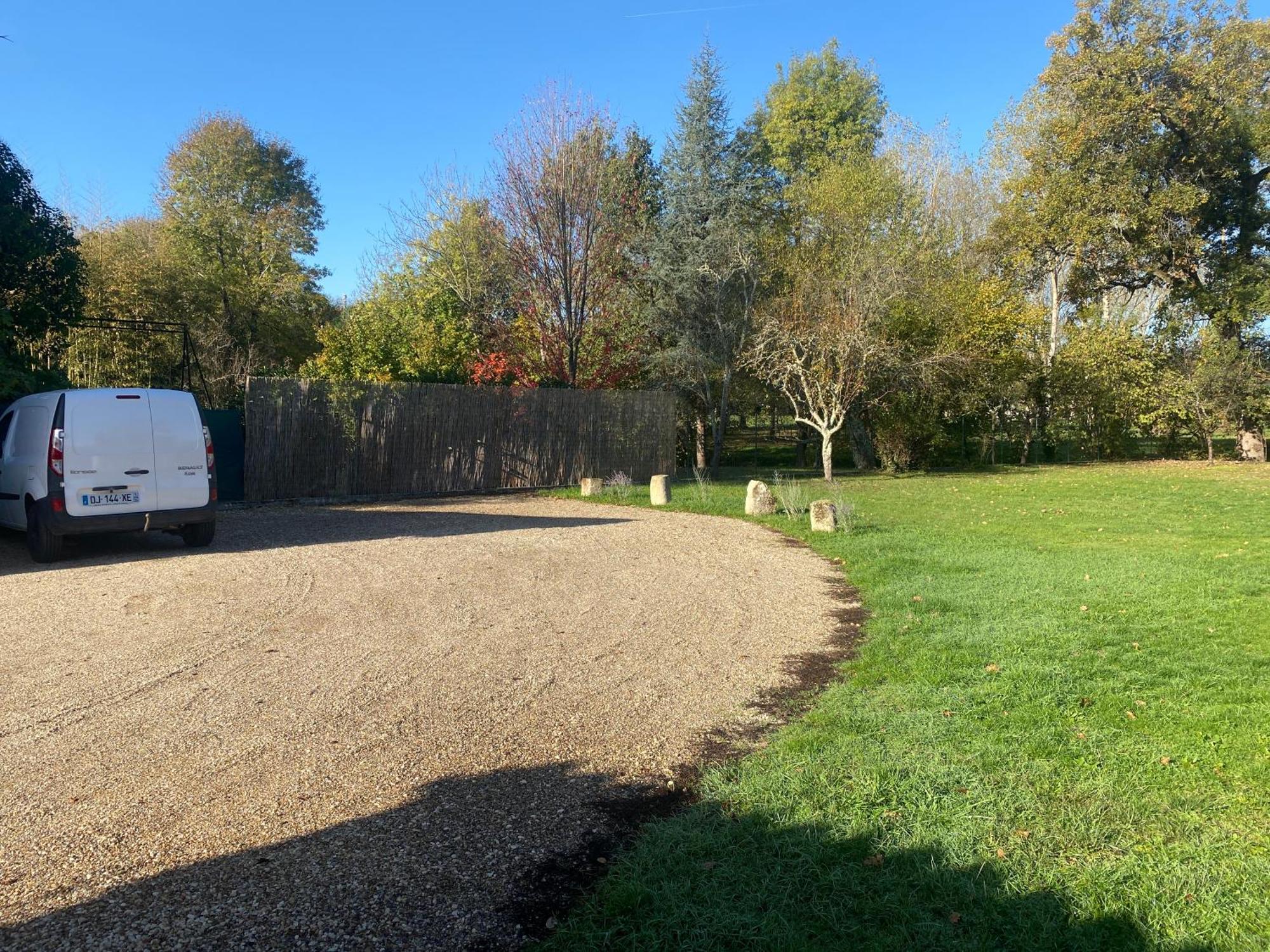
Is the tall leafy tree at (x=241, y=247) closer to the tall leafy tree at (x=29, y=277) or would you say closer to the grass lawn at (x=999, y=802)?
the tall leafy tree at (x=29, y=277)

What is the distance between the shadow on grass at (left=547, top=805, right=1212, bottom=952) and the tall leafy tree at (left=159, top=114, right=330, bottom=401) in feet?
78.4

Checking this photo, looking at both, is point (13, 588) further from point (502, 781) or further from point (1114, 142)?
point (1114, 142)

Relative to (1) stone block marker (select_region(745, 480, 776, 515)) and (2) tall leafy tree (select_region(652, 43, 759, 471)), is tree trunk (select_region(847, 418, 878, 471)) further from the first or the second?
(1) stone block marker (select_region(745, 480, 776, 515))

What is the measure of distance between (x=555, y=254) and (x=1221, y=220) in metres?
21.3

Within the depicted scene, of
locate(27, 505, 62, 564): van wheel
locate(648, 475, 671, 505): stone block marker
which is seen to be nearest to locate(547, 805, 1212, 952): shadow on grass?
locate(27, 505, 62, 564): van wheel

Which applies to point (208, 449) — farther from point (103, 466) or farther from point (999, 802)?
point (999, 802)

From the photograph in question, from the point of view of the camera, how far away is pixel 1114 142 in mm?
24891

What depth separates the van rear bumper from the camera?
852 centimetres

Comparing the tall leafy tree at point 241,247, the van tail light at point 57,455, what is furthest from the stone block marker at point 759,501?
the tall leafy tree at point 241,247

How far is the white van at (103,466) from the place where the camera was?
855cm

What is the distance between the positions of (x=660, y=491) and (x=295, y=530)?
6.27 meters

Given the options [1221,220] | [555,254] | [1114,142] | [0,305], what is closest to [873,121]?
[1114,142]

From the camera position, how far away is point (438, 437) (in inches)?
639

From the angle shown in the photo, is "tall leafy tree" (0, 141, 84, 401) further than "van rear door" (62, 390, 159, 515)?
Yes
